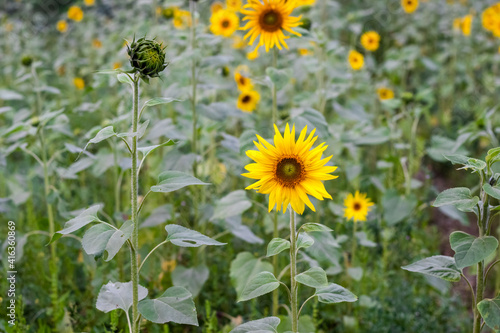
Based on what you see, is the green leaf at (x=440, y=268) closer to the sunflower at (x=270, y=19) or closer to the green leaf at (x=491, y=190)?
the green leaf at (x=491, y=190)

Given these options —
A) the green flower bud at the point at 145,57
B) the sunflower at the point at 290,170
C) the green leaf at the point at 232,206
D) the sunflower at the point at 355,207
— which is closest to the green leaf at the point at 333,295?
the sunflower at the point at 290,170

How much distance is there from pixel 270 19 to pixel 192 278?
110 cm

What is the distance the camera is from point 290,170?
1329 millimetres

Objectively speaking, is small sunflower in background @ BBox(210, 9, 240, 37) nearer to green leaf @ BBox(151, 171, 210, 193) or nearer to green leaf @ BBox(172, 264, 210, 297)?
green leaf @ BBox(172, 264, 210, 297)

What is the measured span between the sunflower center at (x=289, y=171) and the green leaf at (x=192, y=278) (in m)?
0.86

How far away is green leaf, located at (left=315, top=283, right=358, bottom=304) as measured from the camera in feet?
4.21

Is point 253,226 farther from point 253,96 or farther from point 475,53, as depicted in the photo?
point 475,53

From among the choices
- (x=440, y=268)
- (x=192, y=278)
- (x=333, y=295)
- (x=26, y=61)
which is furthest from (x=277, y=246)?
(x=26, y=61)

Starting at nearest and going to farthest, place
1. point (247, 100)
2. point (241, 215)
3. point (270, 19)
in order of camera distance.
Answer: point (270, 19)
point (241, 215)
point (247, 100)

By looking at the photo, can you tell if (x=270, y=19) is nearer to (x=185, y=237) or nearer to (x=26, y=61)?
(x=185, y=237)

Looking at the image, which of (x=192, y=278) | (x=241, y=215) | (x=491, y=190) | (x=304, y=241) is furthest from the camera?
(x=241, y=215)

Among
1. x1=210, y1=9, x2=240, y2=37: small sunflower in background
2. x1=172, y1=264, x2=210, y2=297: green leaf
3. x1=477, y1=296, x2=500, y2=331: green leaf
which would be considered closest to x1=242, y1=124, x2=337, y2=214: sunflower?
x1=477, y1=296, x2=500, y2=331: green leaf

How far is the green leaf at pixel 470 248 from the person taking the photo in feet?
4.01

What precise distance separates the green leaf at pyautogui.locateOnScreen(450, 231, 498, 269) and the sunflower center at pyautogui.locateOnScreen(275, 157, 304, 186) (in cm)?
45
